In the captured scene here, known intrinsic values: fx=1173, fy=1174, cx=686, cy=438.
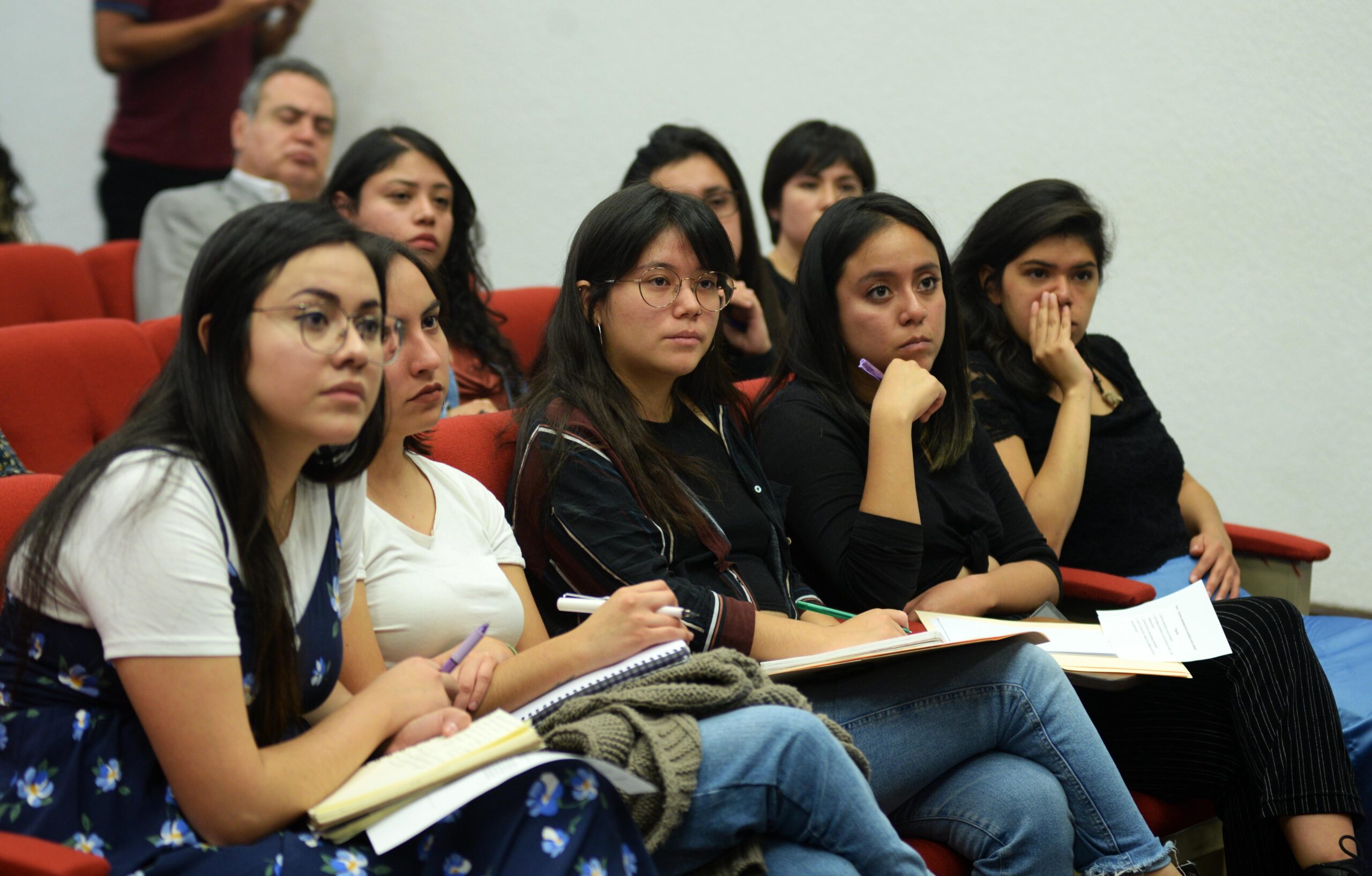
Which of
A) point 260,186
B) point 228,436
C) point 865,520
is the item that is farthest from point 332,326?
point 260,186

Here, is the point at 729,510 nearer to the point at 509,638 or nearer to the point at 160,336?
the point at 509,638

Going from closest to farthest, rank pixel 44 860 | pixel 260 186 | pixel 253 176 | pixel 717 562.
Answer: pixel 44 860 < pixel 717 562 < pixel 260 186 < pixel 253 176

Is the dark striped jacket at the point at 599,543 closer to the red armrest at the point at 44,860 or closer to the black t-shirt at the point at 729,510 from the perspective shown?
the black t-shirt at the point at 729,510

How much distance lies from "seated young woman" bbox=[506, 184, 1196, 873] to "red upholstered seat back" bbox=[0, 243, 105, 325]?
5.47ft

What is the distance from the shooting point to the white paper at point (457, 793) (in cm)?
101

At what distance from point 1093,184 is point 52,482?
106 inches

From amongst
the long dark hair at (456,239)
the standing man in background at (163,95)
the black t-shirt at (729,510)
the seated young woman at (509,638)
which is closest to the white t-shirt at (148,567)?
the seated young woman at (509,638)

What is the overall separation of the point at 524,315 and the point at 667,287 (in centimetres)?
136

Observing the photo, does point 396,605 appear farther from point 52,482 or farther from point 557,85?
point 557,85

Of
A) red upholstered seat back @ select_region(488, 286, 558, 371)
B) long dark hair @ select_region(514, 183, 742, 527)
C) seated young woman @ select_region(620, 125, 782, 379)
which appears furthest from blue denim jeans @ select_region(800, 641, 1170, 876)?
red upholstered seat back @ select_region(488, 286, 558, 371)

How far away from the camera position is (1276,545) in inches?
90.0

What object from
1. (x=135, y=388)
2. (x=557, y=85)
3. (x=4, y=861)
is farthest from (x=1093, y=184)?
(x=4, y=861)

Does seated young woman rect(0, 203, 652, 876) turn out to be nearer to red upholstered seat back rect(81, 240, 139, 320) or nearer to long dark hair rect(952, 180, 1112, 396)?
long dark hair rect(952, 180, 1112, 396)

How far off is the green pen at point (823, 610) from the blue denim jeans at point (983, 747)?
131 mm
